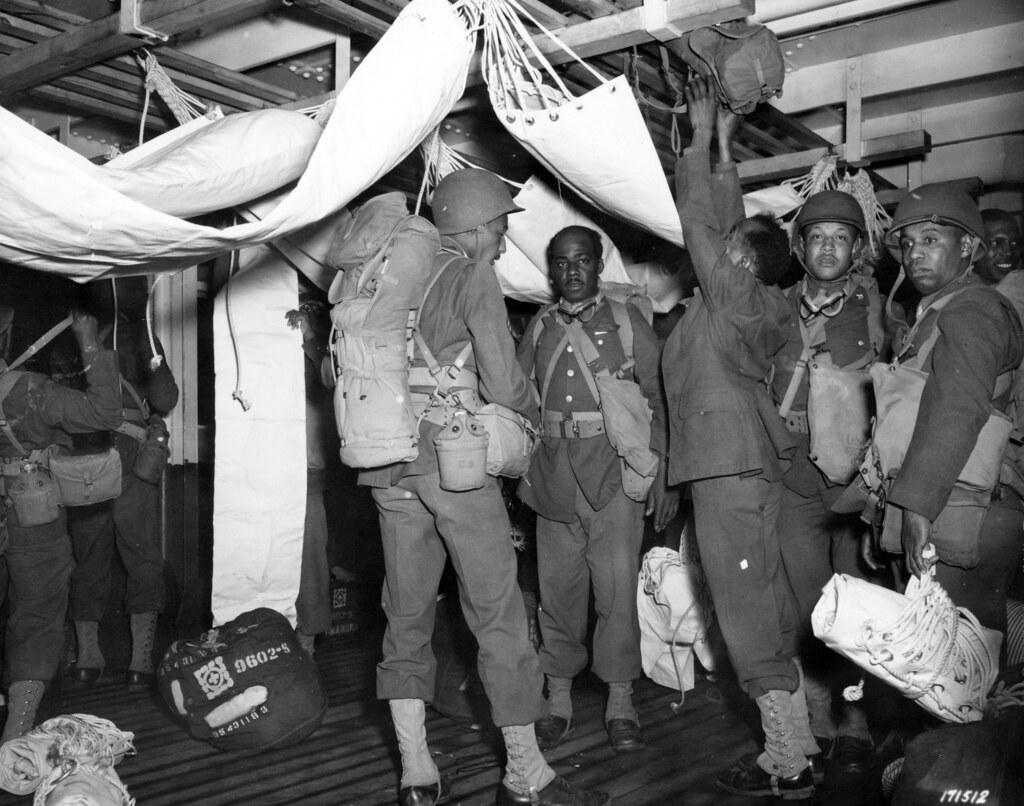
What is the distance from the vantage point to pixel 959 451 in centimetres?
272

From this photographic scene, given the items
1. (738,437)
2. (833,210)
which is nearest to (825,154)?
(833,210)

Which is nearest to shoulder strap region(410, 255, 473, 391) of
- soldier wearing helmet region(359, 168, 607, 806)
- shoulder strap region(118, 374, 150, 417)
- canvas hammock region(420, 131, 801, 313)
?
soldier wearing helmet region(359, 168, 607, 806)

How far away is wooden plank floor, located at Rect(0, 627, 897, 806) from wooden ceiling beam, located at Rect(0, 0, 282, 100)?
2.88 m

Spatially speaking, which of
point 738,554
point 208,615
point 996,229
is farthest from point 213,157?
point 208,615

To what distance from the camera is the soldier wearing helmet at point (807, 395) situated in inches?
149

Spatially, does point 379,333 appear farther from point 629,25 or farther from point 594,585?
point 594,585

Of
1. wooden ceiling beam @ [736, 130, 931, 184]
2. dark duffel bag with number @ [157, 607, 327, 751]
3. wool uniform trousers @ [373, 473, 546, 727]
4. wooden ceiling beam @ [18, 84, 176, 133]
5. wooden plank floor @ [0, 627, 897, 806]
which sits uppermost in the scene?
wooden ceiling beam @ [18, 84, 176, 133]

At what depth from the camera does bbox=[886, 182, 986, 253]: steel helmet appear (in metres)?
3.06

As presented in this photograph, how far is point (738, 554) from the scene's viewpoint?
11.4ft

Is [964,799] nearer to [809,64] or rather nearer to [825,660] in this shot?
[825,660]

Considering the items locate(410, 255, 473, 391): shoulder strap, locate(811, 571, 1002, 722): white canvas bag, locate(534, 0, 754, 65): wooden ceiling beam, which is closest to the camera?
locate(811, 571, 1002, 722): white canvas bag

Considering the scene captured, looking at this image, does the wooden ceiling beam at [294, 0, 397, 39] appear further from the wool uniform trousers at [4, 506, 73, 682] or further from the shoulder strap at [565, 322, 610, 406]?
the wool uniform trousers at [4, 506, 73, 682]

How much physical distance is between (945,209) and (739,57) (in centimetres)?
93

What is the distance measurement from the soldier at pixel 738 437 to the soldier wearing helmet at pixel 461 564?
682 mm
